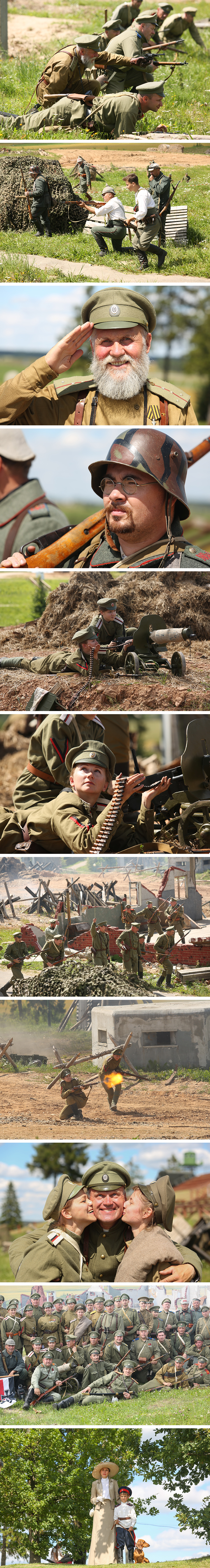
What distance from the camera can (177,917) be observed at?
1157 cm

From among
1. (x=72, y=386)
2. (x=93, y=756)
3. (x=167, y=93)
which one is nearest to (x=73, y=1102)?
(x=93, y=756)

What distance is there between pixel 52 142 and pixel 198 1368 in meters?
10.7

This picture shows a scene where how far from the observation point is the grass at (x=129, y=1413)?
36.5 feet

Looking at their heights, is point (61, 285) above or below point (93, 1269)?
above

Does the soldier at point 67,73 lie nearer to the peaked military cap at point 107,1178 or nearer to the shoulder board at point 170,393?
the shoulder board at point 170,393

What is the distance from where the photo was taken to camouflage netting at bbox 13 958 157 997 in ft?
37.5

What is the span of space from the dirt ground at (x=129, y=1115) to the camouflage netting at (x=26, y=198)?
7350 mm

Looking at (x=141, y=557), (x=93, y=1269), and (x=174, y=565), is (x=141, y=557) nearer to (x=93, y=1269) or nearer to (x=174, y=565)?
(x=174, y=565)

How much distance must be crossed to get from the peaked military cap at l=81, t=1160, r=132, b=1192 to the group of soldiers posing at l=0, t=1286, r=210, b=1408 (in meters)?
0.85

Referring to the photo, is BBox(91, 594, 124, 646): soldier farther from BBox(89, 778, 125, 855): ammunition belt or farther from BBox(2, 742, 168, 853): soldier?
BBox(89, 778, 125, 855): ammunition belt

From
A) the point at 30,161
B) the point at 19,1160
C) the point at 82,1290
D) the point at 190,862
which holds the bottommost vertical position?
the point at 82,1290

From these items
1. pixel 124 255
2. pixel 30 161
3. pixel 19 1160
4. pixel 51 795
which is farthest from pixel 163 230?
pixel 19 1160

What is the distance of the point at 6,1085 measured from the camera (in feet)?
38.2

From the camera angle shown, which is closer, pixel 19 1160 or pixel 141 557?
pixel 141 557
